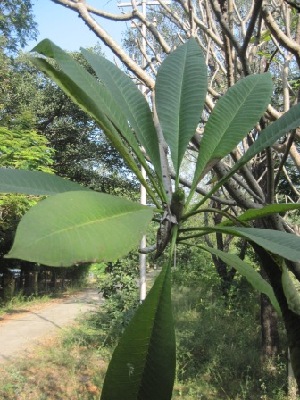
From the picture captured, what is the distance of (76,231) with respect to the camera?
39 cm

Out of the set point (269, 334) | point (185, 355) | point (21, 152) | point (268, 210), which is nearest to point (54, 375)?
point (185, 355)

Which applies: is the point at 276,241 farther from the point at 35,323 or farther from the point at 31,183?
the point at 35,323

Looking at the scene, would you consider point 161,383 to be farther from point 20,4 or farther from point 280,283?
point 20,4

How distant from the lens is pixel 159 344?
1.76ft

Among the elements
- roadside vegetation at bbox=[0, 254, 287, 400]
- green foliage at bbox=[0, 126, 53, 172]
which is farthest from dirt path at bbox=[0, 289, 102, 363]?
green foliage at bbox=[0, 126, 53, 172]

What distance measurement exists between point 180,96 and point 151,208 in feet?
1.23

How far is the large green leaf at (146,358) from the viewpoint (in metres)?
0.54

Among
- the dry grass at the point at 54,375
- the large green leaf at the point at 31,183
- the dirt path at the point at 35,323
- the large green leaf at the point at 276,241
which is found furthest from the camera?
the dirt path at the point at 35,323

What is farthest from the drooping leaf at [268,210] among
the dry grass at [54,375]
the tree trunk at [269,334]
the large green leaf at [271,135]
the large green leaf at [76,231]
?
the tree trunk at [269,334]

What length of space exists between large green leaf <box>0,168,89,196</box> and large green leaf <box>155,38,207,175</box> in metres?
0.23

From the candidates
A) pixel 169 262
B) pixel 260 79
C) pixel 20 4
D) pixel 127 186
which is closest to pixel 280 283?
pixel 169 262

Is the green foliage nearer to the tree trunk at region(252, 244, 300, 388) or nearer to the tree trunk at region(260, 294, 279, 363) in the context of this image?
the tree trunk at region(260, 294, 279, 363)

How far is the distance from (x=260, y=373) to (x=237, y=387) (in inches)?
25.5

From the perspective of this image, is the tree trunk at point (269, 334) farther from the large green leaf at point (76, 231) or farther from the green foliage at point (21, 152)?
the large green leaf at point (76, 231)
